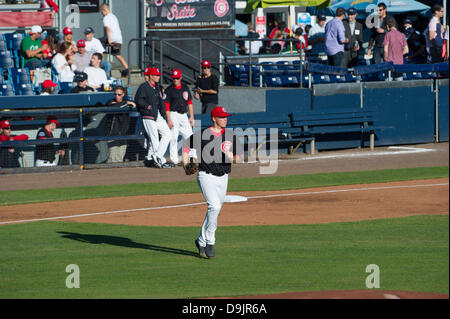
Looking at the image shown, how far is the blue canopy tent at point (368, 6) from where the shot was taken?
2478cm

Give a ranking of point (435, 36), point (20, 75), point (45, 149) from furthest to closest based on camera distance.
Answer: point (435, 36) < point (20, 75) < point (45, 149)

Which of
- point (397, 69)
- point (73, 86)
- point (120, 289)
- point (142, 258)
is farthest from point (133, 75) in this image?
point (120, 289)

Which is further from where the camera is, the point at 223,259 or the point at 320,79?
the point at 320,79

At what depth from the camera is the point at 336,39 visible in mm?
21328

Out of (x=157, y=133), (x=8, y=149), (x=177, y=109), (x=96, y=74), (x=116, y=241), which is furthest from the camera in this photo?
(x=96, y=74)

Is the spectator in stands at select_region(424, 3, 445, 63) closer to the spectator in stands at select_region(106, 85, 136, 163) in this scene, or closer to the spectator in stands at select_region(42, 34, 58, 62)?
the spectator in stands at select_region(106, 85, 136, 163)

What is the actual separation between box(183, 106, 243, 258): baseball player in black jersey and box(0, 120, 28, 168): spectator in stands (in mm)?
8309

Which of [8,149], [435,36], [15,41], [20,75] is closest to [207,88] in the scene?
[20,75]

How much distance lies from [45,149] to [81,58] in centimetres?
301

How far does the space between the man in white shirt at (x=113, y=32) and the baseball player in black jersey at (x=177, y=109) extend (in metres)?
3.01

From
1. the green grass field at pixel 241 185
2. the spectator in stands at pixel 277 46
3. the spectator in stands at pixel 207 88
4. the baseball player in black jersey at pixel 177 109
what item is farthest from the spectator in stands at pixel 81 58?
the spectator in stands at pixel 277 46

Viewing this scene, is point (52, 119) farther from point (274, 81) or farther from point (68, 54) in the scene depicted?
point (274, 81)

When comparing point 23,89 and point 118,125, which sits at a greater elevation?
point 23,89

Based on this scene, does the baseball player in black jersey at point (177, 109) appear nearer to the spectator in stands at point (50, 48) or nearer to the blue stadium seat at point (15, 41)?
the spectator in stands at point (50, 48)
